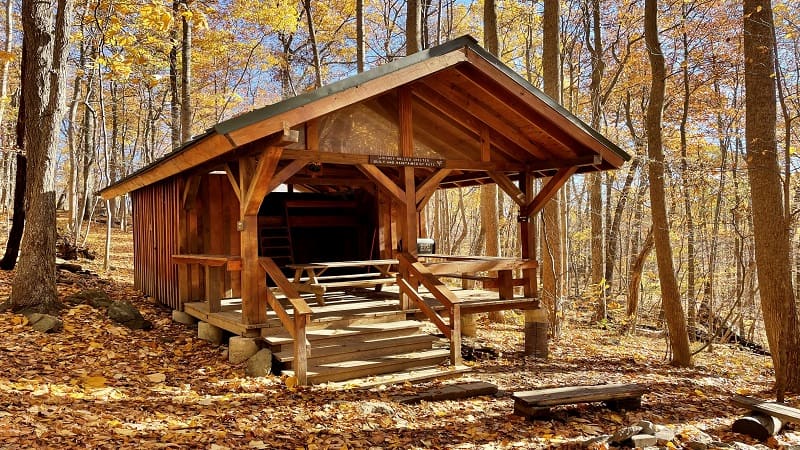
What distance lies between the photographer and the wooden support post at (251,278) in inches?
279

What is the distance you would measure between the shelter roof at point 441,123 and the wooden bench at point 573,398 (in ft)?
12.4

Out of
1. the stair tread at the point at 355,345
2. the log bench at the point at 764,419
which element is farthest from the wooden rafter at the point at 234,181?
the log bench at the point at 764,419

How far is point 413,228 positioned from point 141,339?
14.1ft

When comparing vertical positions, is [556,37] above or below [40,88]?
above

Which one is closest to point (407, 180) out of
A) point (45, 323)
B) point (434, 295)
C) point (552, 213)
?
point (434, 295)

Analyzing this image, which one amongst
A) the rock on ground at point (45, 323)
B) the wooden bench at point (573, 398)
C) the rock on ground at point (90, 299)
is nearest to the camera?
the wooden bench at point (573, 398)

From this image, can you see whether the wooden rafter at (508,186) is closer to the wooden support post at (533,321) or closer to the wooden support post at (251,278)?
the wooden support post at (533,321)

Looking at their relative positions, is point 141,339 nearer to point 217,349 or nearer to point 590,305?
point 217,349

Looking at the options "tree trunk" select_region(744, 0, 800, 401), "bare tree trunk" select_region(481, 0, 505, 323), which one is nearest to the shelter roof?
"tree trunk" select_region(744, 0, 800, 401)

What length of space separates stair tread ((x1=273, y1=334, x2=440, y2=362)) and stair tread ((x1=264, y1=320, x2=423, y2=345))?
10 centimetres

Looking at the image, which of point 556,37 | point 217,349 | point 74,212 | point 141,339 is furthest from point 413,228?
point 74,212

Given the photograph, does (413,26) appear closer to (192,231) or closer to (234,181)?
(192,231)

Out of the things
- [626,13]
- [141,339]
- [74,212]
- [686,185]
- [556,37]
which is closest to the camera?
[141,339]

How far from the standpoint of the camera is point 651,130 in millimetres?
9562
